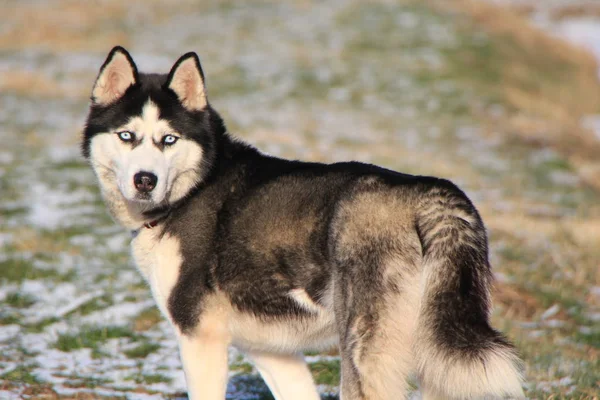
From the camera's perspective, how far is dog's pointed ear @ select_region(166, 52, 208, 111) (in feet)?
16.5

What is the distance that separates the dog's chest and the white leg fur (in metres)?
0.77

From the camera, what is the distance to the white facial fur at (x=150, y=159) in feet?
15.3

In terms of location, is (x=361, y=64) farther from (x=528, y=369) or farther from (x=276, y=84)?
(x=528, y=369)

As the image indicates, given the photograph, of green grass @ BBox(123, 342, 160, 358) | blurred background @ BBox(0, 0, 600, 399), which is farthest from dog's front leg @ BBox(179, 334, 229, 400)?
green grass @ BBox(123, 342, 160, 358)

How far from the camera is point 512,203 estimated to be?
14.0 m

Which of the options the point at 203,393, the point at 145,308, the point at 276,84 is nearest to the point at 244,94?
the point at 276,84

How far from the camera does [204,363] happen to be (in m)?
4.50

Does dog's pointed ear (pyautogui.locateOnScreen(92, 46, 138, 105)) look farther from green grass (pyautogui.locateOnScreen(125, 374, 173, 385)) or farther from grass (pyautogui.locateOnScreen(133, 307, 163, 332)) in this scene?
grass (pyautogui.locateOnScreen(133, 307, 163, 332))

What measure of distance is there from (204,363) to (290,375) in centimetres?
71

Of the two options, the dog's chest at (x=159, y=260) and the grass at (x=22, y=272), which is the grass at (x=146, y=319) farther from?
the dog's chest at (x=159, y=260)

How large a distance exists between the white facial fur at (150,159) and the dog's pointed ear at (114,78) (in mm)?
297

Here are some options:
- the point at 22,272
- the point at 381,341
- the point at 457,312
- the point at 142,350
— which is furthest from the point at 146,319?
the point at 457,312

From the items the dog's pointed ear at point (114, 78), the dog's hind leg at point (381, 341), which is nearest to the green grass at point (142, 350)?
the dog's pointed ear at point (114, 78)

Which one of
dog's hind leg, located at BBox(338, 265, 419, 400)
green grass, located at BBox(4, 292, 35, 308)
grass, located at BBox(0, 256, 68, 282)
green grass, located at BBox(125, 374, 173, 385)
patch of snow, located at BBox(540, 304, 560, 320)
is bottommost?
patch of snow, located at BBox(540, 304, 560, 320)
